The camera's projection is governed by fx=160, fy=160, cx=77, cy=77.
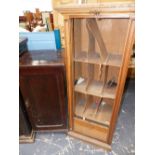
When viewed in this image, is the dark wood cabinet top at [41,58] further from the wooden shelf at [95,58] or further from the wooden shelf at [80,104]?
the wooden shelf at [80,104]

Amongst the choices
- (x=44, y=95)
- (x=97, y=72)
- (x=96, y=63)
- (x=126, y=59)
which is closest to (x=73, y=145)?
(x=44, y=95)

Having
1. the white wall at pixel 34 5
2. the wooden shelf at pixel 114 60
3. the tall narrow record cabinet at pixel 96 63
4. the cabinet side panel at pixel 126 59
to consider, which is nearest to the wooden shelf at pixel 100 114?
the tall narrow record cabinet at pixel 96 63

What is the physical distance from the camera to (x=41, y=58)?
1.48 metres

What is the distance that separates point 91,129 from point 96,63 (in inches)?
28.2

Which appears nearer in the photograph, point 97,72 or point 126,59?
point 126,59

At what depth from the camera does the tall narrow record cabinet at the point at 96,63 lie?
1.11 metres

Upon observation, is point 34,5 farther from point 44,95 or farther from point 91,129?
point 91,129

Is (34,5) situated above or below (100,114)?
above

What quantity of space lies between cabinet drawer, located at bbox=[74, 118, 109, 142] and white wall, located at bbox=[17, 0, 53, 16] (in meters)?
1.24

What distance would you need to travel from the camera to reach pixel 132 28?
3.37 ft

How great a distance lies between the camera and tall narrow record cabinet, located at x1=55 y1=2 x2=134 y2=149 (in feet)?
3.64
